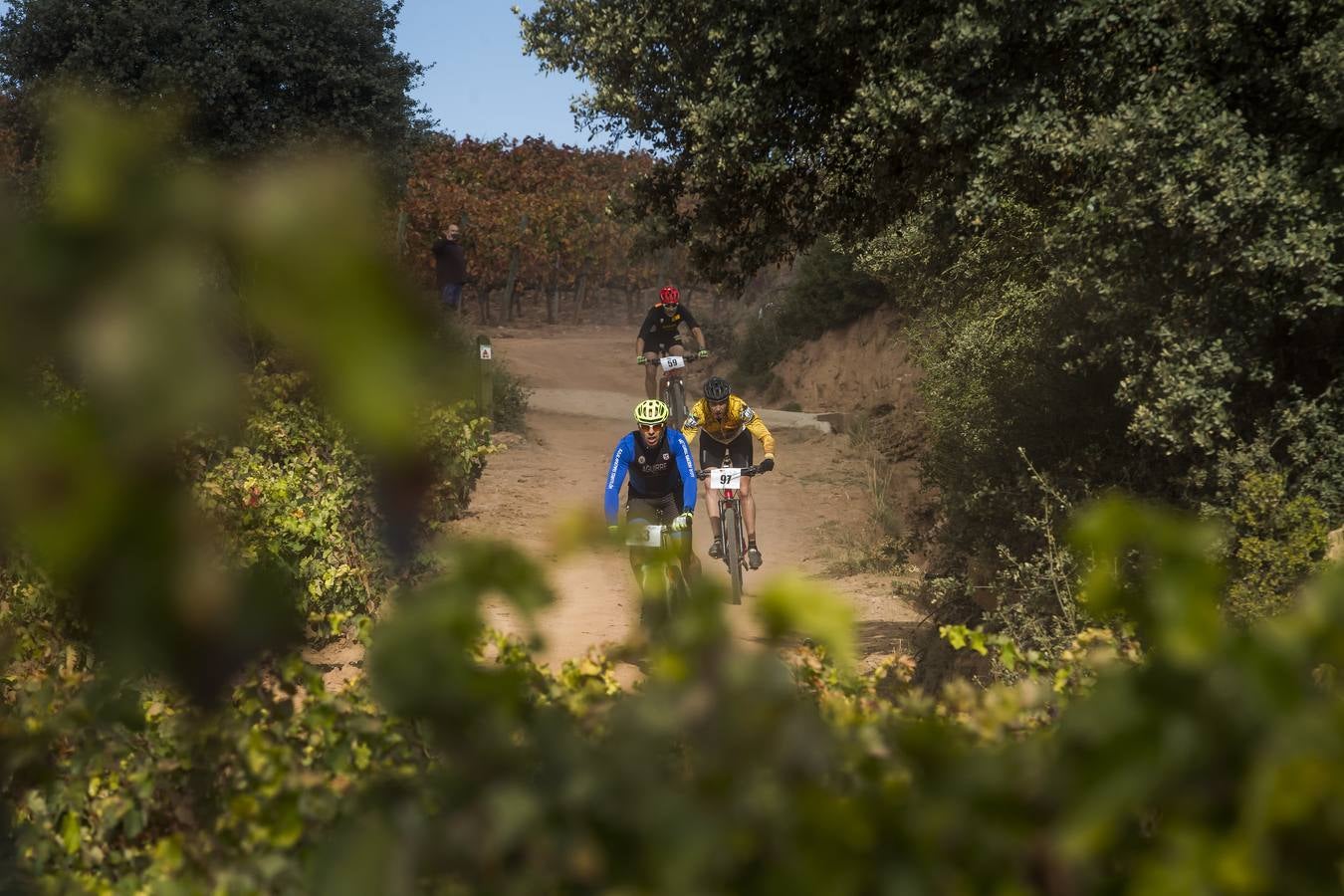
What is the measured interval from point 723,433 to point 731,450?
0.17 meters

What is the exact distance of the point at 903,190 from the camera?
8844 mm

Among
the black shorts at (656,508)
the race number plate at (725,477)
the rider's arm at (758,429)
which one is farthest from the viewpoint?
the rider's arm at (758,429)

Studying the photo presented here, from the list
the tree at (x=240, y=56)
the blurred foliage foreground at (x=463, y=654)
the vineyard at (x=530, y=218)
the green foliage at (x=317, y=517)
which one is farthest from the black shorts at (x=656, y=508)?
the vineyard at (x=530, y=218)

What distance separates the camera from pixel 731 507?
11078 mm

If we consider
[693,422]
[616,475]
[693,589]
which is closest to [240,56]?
[693,422]

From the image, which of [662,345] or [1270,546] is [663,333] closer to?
[662,345]

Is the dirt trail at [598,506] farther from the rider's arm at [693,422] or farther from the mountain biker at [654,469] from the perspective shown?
the rider's arm at [693,422]

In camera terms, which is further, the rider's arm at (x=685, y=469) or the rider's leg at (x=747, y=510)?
the rider's leg at (x=747, y=510)

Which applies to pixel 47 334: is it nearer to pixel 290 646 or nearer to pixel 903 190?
pixel 290 646

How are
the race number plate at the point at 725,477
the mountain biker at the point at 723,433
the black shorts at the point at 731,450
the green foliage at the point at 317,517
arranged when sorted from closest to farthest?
1. the green foliage at the point at 317,517
2. the race number plate at the point at 725,477
3. the mountain biker at the point at 723,433
4. the black shorts at the point at 731,450

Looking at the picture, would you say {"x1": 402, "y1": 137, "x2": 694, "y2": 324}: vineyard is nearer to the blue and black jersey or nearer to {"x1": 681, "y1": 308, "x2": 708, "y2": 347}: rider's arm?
{"x1": 681, "y1": 308, "x2": 708, "y2": 347}: rider's arm

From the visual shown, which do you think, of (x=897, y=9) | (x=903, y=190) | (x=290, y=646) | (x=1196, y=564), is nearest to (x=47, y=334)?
(x=290, y=646)

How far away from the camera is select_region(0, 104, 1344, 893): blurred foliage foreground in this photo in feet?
2.92

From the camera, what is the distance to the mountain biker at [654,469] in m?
9.27
